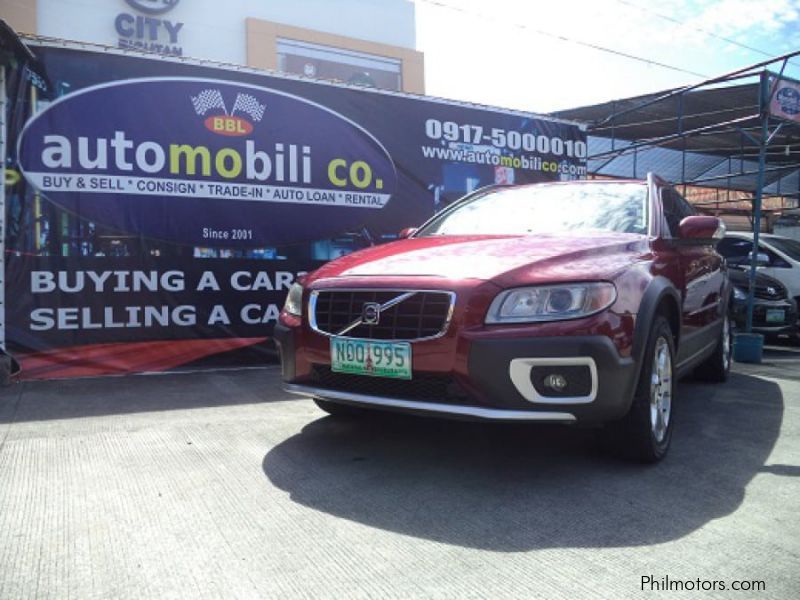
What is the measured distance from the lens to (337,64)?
1650 cm

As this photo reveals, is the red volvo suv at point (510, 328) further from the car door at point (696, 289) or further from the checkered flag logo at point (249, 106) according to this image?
the checkered flag logo at point (249, 106)

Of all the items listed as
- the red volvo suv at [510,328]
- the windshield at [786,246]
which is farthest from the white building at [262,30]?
the red volvo suv at [510,328]

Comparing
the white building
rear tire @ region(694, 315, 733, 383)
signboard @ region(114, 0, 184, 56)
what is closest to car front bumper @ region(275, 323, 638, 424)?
rear tire @ region(694, 315, 733, 383)

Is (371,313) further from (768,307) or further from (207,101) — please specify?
(768,307)

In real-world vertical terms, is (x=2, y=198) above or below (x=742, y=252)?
above

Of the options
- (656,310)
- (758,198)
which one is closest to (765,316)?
(758,198)

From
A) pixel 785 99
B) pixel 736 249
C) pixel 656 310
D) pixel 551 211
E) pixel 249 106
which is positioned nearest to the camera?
pixel 656 310

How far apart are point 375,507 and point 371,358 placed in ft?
2.32

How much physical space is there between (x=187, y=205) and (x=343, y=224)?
5.31ft

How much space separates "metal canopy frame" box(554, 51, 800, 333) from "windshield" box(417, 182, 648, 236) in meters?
3.87

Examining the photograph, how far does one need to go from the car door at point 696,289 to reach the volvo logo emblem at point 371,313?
6.54ft

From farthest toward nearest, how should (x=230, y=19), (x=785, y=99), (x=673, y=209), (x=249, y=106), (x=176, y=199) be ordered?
(x=230, y=19), (x=785, y=99), (x=249, y=106), (x=176, y=199), (x=673, y=209)

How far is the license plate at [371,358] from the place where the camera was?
316cm

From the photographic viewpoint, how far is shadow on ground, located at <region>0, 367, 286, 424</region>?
4684 mm
